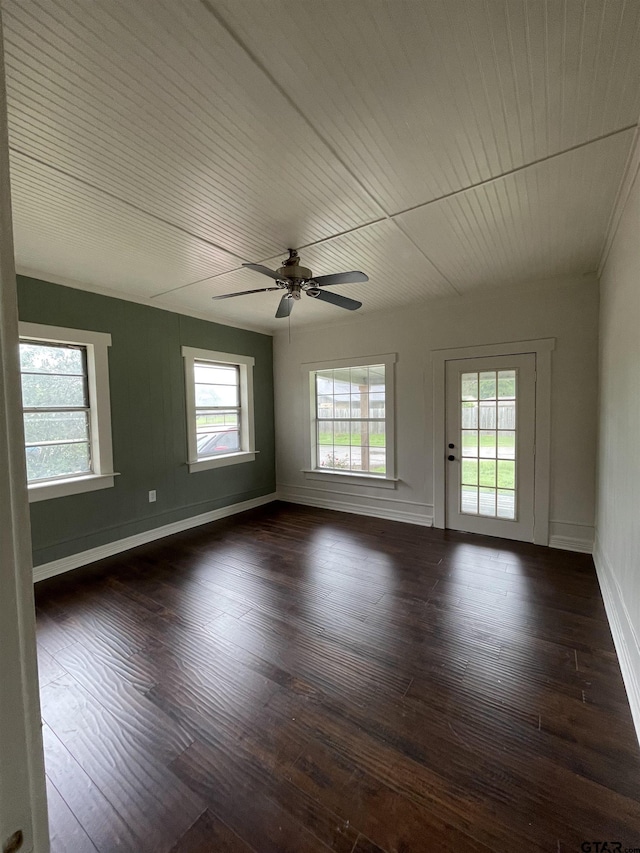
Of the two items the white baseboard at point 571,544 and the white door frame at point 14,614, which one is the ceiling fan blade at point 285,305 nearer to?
the white door frame at point 14,614

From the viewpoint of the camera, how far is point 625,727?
1619mm

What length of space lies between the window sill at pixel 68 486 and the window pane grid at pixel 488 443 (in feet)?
11.9

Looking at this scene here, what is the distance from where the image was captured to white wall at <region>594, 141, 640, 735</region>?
5.90 ft

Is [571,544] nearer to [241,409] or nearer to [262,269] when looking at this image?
[262,269]

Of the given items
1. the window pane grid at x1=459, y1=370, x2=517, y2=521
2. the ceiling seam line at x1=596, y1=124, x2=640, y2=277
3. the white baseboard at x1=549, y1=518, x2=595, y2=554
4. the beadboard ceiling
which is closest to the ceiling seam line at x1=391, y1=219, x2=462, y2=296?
the beadboard ceiling

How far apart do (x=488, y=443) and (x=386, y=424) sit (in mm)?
1175

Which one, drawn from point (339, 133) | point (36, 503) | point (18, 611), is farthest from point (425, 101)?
point (36, 503)

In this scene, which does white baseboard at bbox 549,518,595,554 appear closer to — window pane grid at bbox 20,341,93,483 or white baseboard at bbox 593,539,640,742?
white baseboard at bbox 593,539,640,742

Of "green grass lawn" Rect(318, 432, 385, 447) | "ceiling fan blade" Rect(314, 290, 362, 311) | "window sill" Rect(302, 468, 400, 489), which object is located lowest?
"window sill" Rect(302, 468, 400, 489)

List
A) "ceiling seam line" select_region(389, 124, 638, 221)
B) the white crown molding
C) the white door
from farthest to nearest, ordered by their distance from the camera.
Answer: the white door
the white crown molding
"ceiling seam line" select_region(389, 124, 638, 221)

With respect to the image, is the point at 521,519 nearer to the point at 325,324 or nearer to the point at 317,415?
the point at 317,415

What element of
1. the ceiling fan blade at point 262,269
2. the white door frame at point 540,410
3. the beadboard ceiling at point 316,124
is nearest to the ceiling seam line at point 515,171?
the beadboard ceiling at point 316,124

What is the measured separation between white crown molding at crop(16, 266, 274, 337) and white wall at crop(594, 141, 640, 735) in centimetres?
389

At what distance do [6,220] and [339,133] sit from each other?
1636mm
